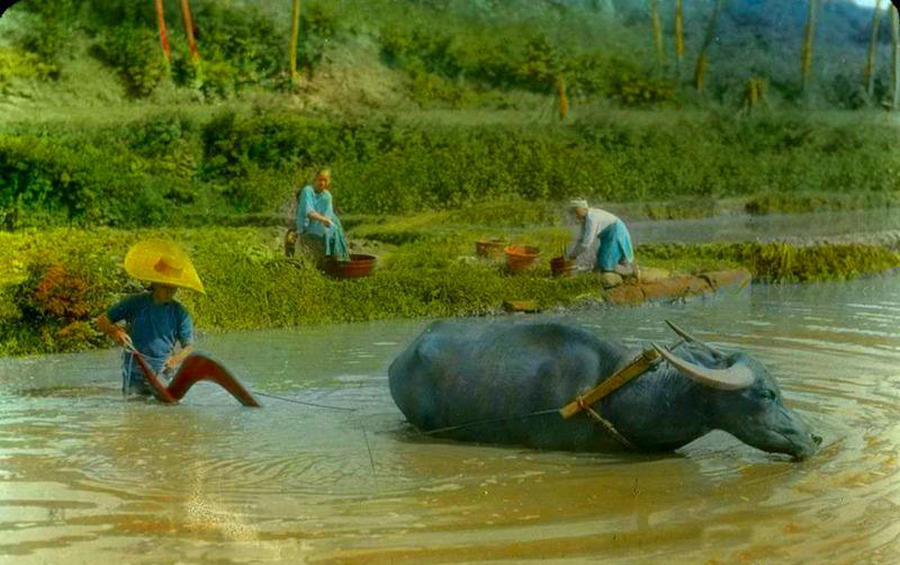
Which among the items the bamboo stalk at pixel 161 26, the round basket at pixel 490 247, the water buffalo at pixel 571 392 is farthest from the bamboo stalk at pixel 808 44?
the bamboo stalk at pixel 161 26

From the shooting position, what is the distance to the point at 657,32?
7.52m

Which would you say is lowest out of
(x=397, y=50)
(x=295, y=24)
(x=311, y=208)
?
(x=311, y=208)

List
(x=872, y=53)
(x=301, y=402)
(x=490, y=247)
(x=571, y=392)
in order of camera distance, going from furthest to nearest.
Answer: (x=872, y=53) → (x=490, y=247) → (x=301, y=402) → (x=571, y=392)

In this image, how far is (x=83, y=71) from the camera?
7.16 metres

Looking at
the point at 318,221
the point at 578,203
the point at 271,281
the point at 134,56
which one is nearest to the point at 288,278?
the point at 271,281

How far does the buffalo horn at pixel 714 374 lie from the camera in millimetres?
4754

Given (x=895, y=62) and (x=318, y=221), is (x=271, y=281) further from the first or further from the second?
(x=895, y=62)

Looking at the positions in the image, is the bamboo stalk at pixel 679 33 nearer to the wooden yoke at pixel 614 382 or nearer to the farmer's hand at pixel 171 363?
the wooden yoke at pixel 614 382

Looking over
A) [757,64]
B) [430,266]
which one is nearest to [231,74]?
[430,266]

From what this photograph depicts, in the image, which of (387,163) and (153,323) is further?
(387,163)

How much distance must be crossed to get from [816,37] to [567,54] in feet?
4.87

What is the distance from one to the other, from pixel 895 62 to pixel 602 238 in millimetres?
1921

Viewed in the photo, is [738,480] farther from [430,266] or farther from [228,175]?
[228,175]

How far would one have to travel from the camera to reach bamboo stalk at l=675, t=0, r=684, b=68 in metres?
7.52
